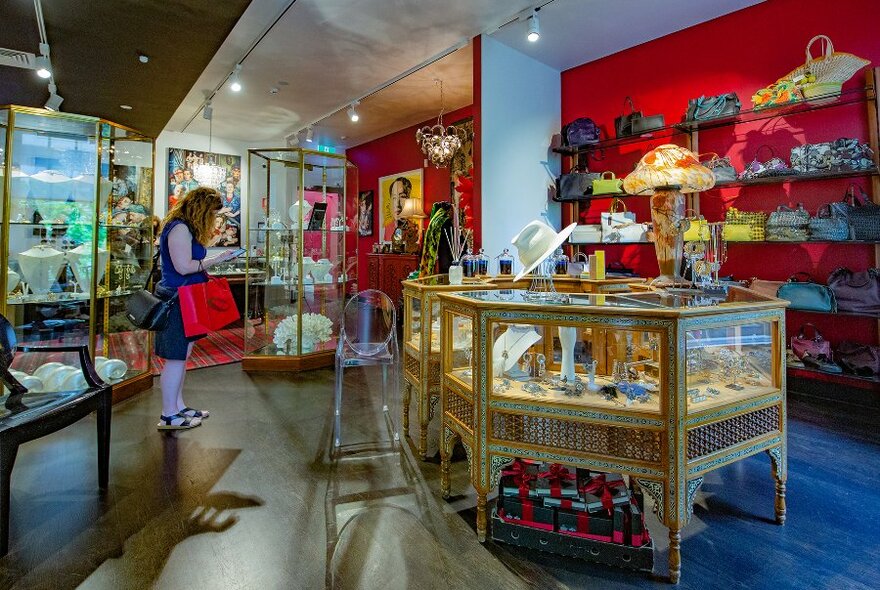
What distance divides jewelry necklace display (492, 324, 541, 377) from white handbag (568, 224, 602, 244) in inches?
119

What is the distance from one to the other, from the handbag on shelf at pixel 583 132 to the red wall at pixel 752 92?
0.35m

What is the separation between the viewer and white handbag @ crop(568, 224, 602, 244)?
486cm

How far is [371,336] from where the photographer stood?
3.37 meters

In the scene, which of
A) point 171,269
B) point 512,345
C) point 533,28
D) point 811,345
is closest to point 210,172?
point 171,269

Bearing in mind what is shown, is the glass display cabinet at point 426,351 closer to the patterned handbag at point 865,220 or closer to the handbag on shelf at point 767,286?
the handbag on shelf at point 767,286

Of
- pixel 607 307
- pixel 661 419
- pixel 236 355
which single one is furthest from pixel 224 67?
pixel 661 419

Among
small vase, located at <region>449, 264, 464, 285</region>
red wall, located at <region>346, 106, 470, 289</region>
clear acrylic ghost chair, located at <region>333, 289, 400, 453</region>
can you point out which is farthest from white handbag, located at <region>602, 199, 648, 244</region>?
red wall, located at <region>346, 106, 470, 289</region>

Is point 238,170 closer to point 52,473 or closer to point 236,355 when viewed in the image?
point 236,355

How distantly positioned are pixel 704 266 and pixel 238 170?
883 cm

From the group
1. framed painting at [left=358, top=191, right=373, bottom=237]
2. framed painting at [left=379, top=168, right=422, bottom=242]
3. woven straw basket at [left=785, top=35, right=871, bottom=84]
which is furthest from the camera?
framed painting at [left=358, top=191, right=373, bottom=237]

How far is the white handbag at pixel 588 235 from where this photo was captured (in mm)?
4855

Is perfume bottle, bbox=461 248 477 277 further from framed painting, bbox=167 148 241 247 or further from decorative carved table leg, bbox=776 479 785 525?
framed painting, bbox=167 148 241 247

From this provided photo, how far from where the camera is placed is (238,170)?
8.92 meters

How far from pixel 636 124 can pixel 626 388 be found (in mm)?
3624
